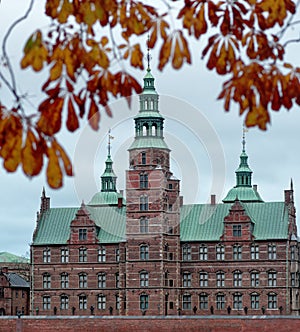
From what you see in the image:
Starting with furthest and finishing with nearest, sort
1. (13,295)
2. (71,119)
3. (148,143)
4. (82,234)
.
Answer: (13,295), (82,234), (148,143), (71,119)

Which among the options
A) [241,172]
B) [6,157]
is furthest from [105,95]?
[241,172]

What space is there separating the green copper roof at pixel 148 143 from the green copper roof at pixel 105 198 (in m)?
6.59

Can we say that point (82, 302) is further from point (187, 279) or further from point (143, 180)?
point (143, 180)

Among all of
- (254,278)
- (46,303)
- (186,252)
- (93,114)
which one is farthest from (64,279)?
(93,114)

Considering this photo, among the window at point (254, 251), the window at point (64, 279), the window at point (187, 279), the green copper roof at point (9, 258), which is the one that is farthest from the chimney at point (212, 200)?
the green copper roof at point (9, 258)

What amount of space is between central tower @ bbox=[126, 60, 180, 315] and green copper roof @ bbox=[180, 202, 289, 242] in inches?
53.7

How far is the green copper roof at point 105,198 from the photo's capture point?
58969 mm

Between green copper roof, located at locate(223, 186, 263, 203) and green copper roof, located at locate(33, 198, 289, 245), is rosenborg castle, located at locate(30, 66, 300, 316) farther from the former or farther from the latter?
green copper roof, located at locate(223, 186, 263, 203)

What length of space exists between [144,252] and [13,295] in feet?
56.4

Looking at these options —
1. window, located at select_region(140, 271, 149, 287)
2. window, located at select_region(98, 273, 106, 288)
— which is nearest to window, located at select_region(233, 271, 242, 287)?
window, located at select_region(140, 271, 149, 287)

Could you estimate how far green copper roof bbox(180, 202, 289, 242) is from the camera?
51.4 meters

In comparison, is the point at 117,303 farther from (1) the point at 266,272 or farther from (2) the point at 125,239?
(1) the point at 266,272

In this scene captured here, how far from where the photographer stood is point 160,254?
51281 mm

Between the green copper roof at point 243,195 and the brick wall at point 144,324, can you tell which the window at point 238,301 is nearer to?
the brick wall at point 144,324
